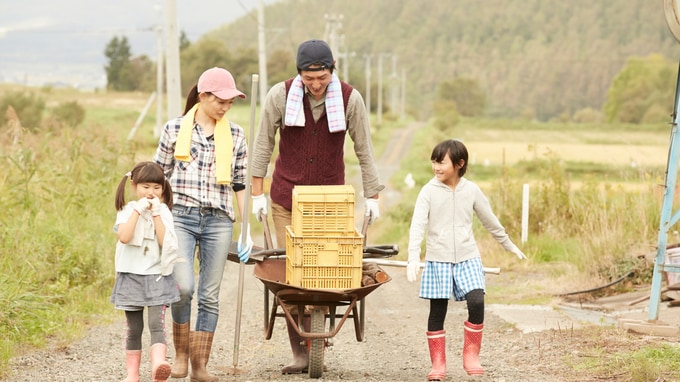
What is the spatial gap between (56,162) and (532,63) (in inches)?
7214

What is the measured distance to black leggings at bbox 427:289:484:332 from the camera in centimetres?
702

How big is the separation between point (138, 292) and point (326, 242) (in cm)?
121

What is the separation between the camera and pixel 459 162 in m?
7.05

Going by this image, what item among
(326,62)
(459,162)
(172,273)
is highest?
(326,62)

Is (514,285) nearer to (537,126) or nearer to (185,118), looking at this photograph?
(185,118)

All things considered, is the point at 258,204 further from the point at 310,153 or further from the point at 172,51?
the point at 172,51

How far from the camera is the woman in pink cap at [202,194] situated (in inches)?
268

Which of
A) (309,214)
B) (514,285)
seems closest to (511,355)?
(309,214)

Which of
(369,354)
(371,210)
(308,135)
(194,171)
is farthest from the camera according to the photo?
(369,354)

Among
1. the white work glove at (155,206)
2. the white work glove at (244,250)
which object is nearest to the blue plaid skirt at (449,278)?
the white work glove at (244,250)

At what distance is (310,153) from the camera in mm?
7324

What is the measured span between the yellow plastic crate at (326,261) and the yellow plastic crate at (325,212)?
0.06 meters

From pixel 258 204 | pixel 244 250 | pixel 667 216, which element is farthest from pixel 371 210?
pixel 667 216

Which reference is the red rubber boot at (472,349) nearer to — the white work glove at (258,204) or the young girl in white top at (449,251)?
the young girl in white top at (449,251)
